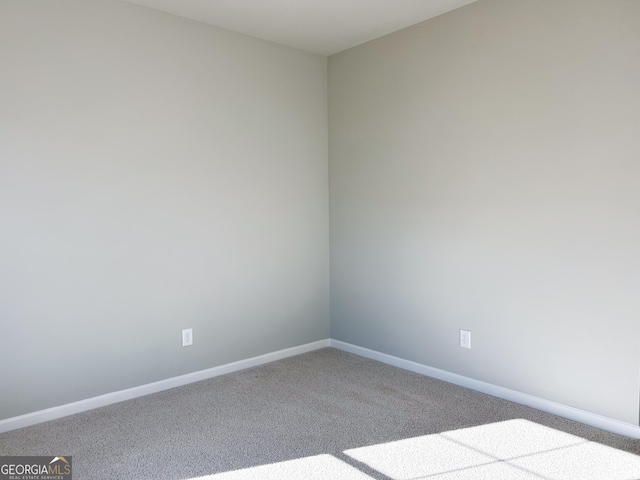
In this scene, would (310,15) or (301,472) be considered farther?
(310,15)

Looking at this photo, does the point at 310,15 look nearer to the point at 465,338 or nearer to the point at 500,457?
the point at 465,338

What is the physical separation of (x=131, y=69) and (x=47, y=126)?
627 millimetres

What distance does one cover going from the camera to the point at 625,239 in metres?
2.54

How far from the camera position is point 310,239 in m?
4.12

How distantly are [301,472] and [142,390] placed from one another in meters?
1.43

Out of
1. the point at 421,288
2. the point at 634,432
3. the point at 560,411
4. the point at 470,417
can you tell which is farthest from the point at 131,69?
the point at 634,432

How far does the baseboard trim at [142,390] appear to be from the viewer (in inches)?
108

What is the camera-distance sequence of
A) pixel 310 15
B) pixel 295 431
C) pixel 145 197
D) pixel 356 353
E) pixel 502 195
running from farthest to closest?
pixel 356 353, pixel 310 15, pixel 145 197, pixel 502 195, pixel 295 431

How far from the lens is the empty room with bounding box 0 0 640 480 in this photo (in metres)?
2.54

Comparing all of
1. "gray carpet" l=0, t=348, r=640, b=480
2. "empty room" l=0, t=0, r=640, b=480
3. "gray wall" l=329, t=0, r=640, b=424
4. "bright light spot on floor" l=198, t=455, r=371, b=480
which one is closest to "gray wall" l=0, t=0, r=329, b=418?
"empty room" l=0, t=0, r=640, b=480

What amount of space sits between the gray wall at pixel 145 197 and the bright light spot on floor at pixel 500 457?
1592mm

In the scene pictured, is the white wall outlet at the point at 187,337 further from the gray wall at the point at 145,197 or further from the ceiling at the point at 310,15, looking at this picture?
the ceiling at the point at 310,15

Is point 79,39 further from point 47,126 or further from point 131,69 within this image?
point 47,126

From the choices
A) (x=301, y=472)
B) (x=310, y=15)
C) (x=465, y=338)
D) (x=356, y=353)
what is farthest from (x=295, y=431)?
(x=310, y=15)
